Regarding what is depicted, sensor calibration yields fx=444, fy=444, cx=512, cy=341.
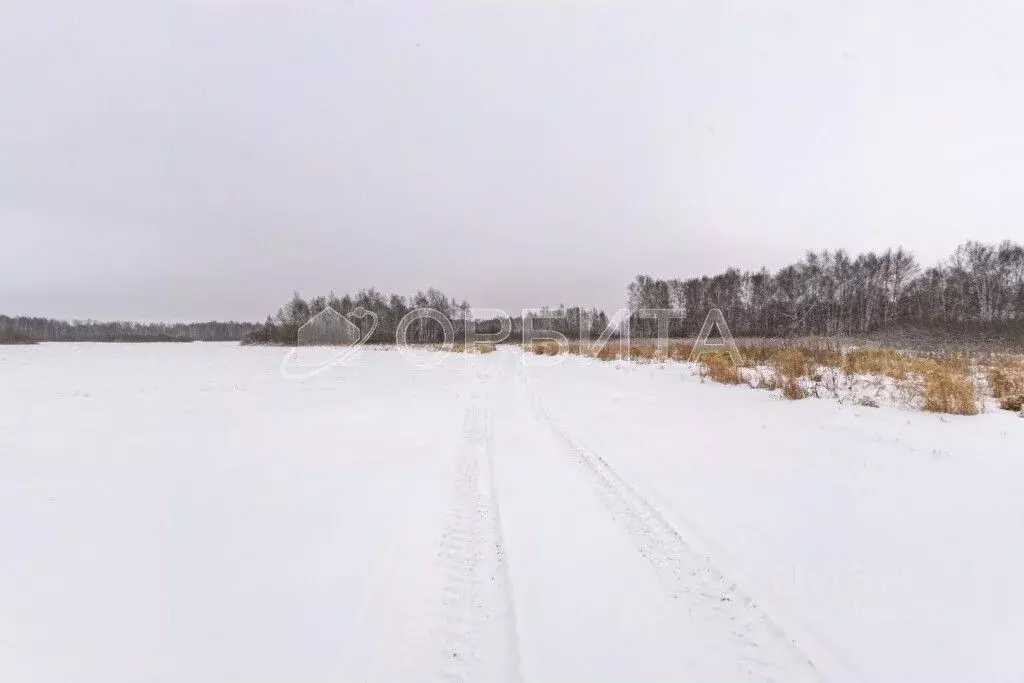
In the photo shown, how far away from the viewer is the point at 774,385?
1159cm

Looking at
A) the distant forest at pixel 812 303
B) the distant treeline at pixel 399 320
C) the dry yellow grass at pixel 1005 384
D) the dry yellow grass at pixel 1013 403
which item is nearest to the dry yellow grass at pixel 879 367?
the dry yellow grass at pixel 1005 384

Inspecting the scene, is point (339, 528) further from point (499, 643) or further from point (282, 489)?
point (499, 643)

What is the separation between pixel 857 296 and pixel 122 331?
169 metres

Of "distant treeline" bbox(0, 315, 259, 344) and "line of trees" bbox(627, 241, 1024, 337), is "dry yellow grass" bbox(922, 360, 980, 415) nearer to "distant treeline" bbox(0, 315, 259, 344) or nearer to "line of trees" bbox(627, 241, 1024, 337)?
"line of trees" bbox(627, 241, 1024, 337)

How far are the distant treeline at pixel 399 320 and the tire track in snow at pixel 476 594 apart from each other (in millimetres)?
63549

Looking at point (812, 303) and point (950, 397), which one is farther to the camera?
point (812, 303)

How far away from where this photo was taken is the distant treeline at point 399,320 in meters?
70.4

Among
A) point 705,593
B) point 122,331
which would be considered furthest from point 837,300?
point 122,331

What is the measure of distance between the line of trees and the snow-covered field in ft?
130

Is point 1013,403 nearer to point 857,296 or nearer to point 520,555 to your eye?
point 520,555

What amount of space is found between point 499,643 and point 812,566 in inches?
99.1

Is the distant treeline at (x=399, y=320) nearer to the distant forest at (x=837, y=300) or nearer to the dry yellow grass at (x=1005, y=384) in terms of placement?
the distant forest at (x=837, y=300)

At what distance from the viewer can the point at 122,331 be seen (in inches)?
4975

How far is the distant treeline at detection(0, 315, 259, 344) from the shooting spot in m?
116
